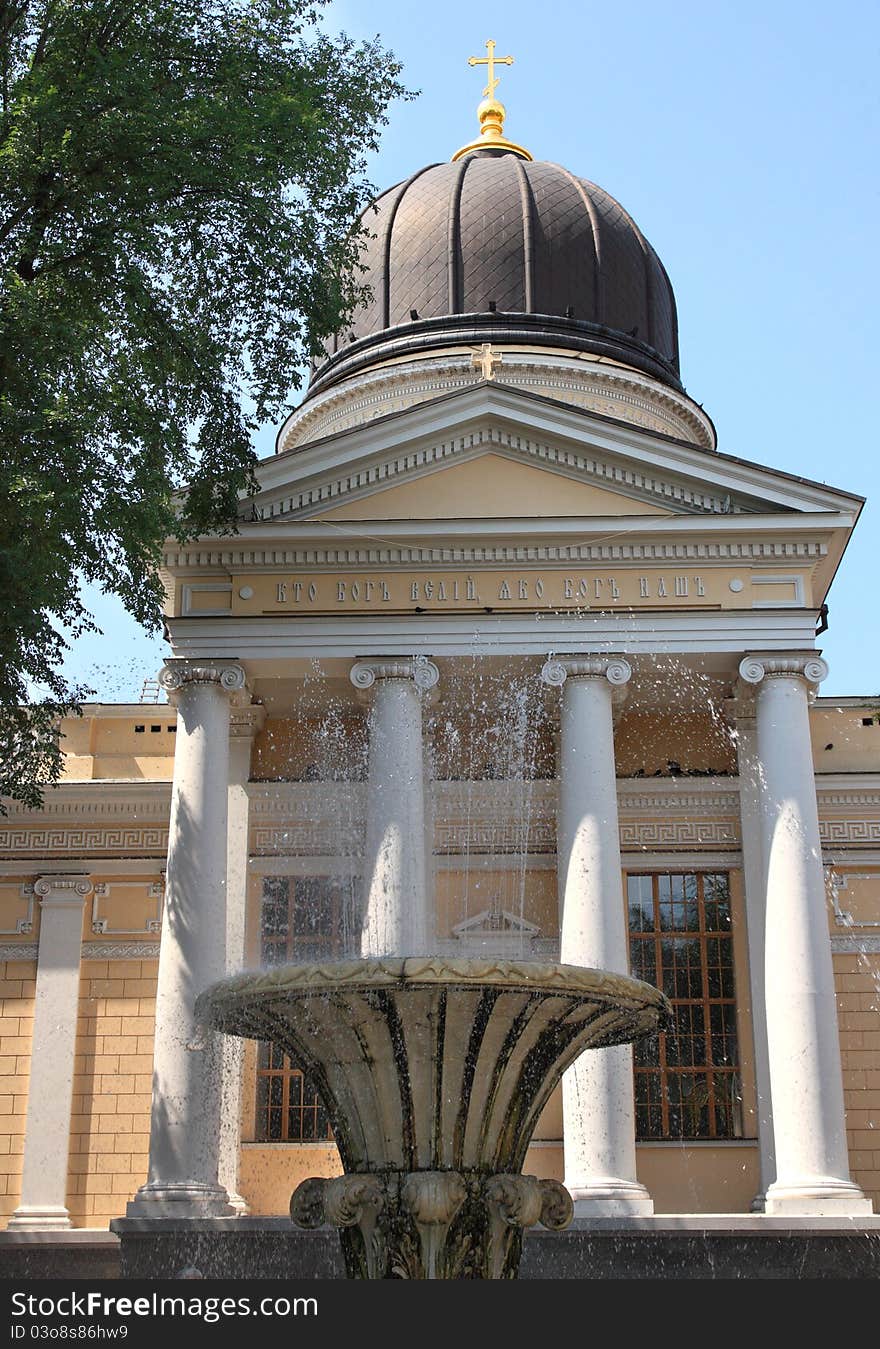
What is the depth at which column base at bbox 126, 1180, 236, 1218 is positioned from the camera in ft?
44.0

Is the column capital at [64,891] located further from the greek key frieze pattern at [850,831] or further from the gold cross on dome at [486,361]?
the greek key frieze pattern at [850,831]

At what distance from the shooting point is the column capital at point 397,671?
49.8 ft

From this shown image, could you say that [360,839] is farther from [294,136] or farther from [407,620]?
[294,136]

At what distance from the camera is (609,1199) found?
529 inches

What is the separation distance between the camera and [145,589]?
13.5 meters

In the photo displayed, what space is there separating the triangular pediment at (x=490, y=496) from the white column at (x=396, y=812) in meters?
1.66

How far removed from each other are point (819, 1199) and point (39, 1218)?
302 inches

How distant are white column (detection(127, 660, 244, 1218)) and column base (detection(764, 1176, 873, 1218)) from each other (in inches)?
181

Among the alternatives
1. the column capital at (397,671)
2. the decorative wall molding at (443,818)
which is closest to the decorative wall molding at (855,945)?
the decorative wall molding at (443,818)

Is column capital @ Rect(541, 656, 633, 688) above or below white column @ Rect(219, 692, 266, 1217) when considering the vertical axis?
above

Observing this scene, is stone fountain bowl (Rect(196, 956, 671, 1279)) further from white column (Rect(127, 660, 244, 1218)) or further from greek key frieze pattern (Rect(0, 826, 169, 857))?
greek key frieze pattern (Rect(0, 826, 169, 857))

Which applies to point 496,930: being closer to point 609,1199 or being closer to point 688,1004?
point 688,1004

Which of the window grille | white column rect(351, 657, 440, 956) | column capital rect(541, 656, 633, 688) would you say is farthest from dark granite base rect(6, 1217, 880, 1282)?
column capital rect(541, 656, 633, 688)

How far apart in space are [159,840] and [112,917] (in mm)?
936
